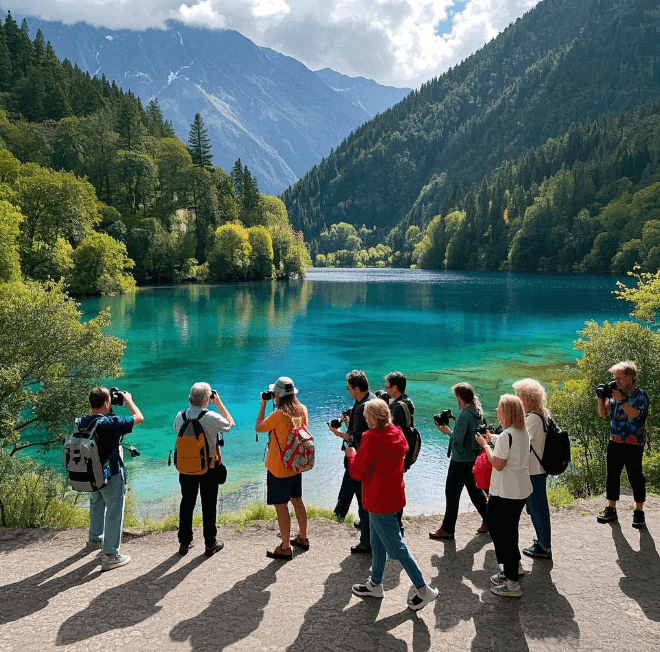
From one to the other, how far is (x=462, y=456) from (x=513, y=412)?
1905 millimetres

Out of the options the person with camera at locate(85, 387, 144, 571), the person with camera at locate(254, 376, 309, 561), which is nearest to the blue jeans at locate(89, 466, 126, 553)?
the person with camera at locate(85, 387, 144, 571)

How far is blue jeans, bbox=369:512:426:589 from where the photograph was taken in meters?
5.80

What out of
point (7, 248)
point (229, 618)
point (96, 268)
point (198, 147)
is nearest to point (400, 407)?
point (229, 618)

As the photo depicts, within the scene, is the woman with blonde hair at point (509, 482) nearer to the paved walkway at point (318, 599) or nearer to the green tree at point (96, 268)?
the paved walkway at point (318, 599)

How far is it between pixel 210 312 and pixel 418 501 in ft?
150

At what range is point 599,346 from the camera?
13375mm

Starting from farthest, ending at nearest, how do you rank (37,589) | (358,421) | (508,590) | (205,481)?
(205,481) → (358,421) → (37,589) → (508,590)

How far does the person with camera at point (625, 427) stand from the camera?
25.0 feet

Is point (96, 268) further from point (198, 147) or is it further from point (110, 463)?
point (110, 463)

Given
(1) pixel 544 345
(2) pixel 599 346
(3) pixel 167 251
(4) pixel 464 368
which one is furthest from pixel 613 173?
(2) pixel 599 346

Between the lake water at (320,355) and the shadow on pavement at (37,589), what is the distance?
6415 mm

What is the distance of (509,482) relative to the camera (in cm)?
601

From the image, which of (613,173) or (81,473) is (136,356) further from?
(613,173)

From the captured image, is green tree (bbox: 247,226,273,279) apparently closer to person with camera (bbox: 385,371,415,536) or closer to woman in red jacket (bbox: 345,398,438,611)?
person with camera (bbox: 385,371,415,536)
